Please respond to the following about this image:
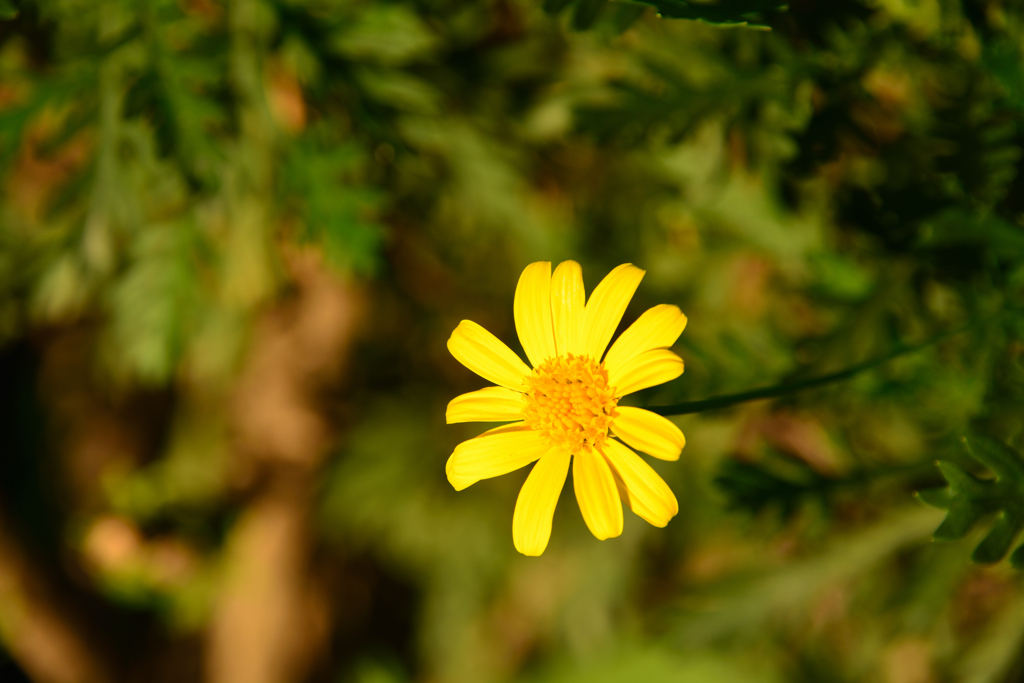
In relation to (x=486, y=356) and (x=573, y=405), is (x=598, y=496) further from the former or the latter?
(x=486, y=356)

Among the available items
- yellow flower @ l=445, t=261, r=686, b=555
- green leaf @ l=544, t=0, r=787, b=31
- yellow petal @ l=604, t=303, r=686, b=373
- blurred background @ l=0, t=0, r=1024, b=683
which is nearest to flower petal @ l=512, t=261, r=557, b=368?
yellow flower @ l=445, t=261, r=686, b=555

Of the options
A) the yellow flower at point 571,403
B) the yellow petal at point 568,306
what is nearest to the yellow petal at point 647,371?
the yellow flower at point 571,403

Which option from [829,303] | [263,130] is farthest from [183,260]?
[829,303]

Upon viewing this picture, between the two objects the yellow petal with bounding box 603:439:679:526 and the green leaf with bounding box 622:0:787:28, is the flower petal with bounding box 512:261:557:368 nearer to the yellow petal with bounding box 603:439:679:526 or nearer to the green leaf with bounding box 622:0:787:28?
the yellow petal with bounding box 603:439:679:526

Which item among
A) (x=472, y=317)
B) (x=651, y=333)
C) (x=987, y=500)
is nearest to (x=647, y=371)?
(x=651, y=333)

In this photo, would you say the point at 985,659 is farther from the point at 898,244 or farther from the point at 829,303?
the point at 898,244

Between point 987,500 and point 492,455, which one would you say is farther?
point 492,455

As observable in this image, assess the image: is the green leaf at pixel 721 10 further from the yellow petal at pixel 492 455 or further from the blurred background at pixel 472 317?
the yellow petal at pixel 492 455
